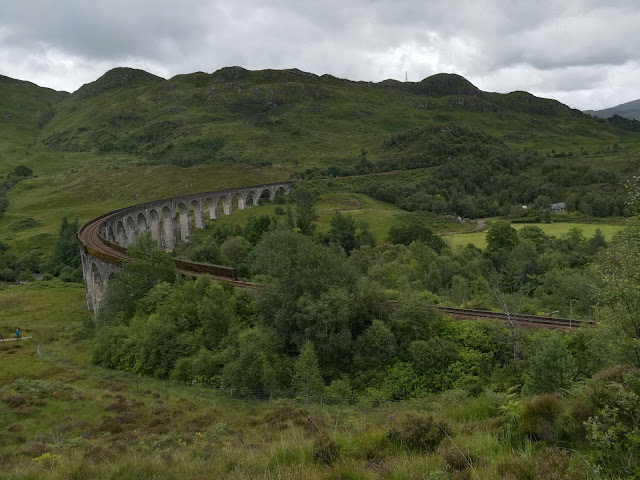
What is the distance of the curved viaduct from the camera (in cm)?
4081

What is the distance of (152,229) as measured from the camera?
82.8 m

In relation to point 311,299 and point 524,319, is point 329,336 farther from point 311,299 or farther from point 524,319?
point 524,319

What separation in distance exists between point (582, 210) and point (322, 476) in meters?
116

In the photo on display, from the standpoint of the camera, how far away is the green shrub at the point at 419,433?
7.51 m

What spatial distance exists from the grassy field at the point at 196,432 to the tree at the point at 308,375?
996 mm

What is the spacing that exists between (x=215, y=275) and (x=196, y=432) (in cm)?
2268

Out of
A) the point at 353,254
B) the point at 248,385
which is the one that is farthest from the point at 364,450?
the point at 353,254

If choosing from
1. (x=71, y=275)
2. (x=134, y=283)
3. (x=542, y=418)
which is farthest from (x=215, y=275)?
(x=71, y=275)

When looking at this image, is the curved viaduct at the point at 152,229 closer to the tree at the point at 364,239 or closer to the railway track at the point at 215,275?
the railway track at the point at 215,275

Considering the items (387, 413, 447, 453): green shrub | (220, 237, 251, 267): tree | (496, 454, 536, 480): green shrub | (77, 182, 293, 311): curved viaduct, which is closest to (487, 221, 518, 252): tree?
(220, 237, 251, 267): tree

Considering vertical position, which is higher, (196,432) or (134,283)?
(134,283)

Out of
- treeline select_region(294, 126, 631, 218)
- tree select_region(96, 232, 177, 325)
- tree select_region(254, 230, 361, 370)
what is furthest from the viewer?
treeline select_region(294, 126, 631, 218)

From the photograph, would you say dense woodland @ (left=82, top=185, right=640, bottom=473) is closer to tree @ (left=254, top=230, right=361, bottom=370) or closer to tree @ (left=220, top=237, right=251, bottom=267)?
tree @ (left=254, top=230, right=361, bottom=370)

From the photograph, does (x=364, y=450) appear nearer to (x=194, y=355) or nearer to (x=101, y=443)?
(x=101, y=443)
